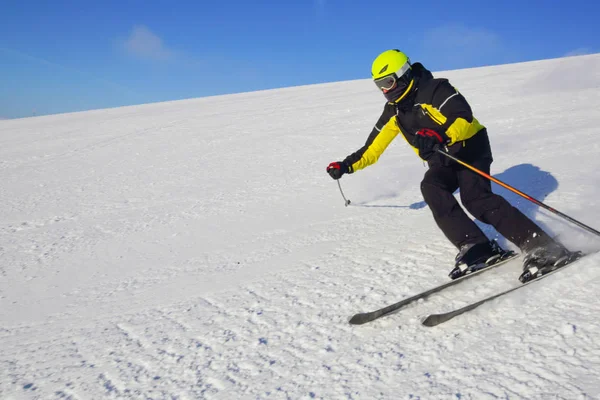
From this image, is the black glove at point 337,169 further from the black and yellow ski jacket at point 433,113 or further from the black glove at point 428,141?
the black glove at point 428,141

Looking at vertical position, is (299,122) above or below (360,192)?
above

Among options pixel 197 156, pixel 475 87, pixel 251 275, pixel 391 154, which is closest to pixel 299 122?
pixel 197 156

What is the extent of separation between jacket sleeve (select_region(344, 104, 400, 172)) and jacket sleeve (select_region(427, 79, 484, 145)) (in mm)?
599

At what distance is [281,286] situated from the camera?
3.28m

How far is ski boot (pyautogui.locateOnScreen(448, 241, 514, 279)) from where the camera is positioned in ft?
9.61

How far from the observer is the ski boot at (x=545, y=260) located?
2719 millimetres

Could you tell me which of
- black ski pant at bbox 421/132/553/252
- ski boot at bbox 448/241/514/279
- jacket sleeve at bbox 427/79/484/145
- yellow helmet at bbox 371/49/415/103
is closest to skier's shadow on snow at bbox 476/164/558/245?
black ski pant at bbox 421/132/553/252

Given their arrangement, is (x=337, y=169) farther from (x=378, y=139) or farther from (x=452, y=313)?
(x=452, y=313)

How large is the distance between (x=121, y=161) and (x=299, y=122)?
4.71 m

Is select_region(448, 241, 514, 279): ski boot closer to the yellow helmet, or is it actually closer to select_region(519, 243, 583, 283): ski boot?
select_region(519, 243, 583, 283): ski boot

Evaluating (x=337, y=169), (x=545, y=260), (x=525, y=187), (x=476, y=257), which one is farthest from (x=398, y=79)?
(x=525, y=187)

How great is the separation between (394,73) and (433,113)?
45 cm

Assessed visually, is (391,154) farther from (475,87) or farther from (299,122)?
(475,87)

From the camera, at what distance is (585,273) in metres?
2.65
